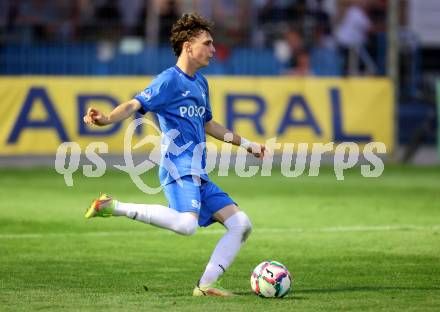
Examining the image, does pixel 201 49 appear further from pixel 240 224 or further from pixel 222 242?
pixel 222 242

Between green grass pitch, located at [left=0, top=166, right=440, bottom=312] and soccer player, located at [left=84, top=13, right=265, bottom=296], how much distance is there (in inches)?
18.8

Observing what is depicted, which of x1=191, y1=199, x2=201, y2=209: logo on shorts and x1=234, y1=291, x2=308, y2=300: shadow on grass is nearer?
x1=234, y1=291, x2=308, y2=300: shadow on grass

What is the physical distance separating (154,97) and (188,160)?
1.85ft

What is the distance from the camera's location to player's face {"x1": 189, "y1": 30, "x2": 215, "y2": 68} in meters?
9.13

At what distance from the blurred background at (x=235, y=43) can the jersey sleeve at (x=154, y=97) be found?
14.9 metres

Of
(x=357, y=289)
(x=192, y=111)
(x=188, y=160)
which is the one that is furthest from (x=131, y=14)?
(x=357, y=289)

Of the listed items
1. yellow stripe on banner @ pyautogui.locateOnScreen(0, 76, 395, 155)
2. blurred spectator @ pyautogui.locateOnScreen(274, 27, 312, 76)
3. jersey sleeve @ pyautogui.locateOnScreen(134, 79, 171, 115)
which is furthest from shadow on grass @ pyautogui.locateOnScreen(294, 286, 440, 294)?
blurred spectator @ pyautogui.locateOnScreen(274, 27, 312, 76)

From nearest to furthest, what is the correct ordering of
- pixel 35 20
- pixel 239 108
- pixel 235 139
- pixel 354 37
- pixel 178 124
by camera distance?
pixel 178 124, pixel 235 139, pixel 239 108, pixel 35 20, pixel 354 37

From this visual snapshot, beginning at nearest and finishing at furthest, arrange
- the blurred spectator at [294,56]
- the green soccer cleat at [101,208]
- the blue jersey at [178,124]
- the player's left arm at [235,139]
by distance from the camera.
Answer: the green soccer cleat at [101,208] → the blue jersey at [178,124] → the player's left arm at [235,139] → the blurred spectator at [294,56]

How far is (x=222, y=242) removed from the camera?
9.05 m

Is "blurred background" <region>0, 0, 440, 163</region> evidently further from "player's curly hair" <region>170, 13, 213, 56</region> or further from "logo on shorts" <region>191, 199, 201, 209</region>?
"logo on shorts" <region>191, 199, 201, 209</region>

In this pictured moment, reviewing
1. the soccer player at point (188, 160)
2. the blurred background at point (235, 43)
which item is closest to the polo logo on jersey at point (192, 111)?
the soccer player at point (188, 160)

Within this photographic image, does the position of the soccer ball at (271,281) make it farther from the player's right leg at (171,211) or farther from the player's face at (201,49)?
the player's face at (201,49)

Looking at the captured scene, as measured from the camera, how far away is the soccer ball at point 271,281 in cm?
871
